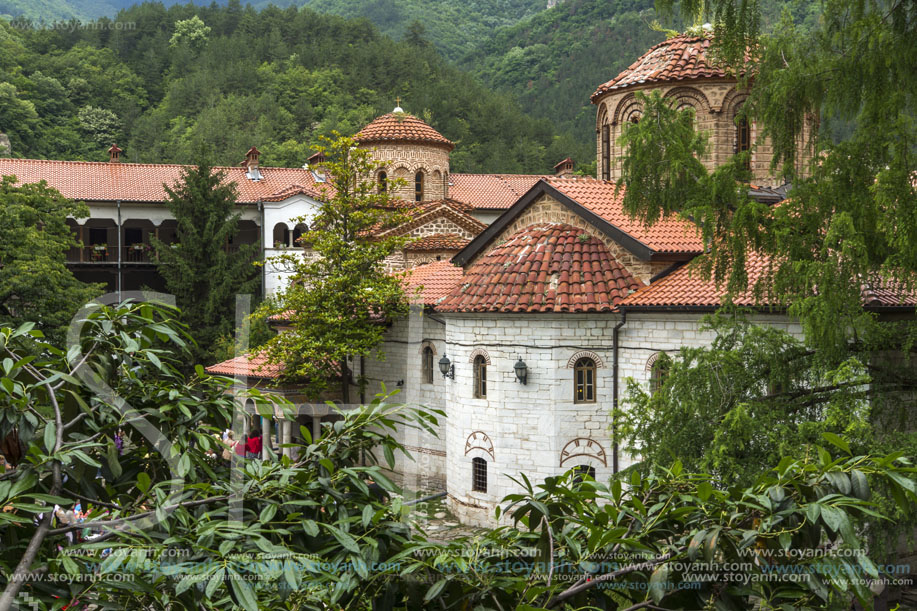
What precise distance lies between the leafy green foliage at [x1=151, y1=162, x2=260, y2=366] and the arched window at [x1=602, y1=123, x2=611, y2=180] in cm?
1738

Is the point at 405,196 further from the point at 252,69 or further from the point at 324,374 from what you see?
the point at 252,69

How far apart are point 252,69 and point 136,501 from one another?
6029 centimetres

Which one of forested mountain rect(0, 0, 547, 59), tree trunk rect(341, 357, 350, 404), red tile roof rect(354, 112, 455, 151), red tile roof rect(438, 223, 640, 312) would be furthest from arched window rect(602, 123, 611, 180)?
Result: forested mountain rect(0, 0, 547, 59)

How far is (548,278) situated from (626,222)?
1.66 m

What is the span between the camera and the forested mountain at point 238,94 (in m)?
51.2

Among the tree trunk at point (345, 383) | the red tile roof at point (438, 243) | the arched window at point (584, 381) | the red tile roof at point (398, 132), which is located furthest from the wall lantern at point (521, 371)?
the red tile roof at point (398, 132)

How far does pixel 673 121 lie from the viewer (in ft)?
28.0

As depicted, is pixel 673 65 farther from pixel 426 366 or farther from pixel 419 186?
pixel 419 186

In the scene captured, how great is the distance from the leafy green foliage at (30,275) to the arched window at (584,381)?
43.0 ft

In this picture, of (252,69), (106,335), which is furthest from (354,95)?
(106,335)

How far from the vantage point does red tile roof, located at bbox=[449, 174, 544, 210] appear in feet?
129

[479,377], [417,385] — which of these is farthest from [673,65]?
[417,385]

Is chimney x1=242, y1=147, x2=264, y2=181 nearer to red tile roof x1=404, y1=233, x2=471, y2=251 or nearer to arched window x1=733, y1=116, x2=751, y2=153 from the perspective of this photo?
red tile roof x1=404, y1=233, x2=471, y2=251

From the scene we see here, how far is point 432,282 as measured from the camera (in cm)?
1798
